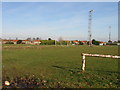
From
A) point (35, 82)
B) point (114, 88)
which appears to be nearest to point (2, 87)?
point (35, 82)

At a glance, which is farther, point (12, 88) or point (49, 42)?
point (49, 42)

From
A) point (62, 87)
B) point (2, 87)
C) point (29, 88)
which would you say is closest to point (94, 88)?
point (62, 87)

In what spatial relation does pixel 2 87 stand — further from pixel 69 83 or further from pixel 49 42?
pixel 49 42

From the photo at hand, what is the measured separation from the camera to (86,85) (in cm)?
573

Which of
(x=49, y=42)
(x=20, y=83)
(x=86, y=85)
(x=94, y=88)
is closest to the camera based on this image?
(x=94, y=88)

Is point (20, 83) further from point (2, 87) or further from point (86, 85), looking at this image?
point (86, 85)

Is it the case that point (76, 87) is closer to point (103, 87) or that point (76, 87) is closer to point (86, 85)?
point (86, 85)

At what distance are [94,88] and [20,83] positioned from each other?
339cm

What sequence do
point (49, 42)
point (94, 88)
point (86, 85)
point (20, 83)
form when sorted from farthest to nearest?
point (49, 42)
point (20, 83)
point (86, 85)
point (94, 88)

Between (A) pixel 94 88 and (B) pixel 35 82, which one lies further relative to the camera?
(B) pixel 35 82

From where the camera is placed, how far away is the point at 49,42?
99875 millimetres

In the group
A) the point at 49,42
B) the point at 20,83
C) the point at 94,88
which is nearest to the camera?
the point at 94,88

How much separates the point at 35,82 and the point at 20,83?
2.29 ft

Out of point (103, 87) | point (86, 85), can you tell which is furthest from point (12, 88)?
point (103, 87)
